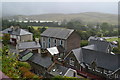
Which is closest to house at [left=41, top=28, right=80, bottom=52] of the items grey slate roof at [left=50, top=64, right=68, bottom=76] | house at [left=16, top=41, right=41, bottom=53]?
house at [left=16, top=41, right=41, bottom=53]

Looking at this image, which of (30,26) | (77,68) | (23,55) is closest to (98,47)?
(77,68)

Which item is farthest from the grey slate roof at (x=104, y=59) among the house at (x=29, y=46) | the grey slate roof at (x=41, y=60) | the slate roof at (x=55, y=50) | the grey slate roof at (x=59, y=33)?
the house at (x=29, y=46)

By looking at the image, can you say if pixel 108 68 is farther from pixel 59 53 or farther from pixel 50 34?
pixel 50 34

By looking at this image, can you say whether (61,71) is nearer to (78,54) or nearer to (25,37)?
(78,54)

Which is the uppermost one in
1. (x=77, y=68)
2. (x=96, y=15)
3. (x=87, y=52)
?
(x=96, y=15)

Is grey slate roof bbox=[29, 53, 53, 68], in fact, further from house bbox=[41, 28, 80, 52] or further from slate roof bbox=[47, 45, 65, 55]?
house bbox=[41, 28, 80, 52]

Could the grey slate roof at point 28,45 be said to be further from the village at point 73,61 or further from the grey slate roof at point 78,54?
the grey slate roof at point 78,54
